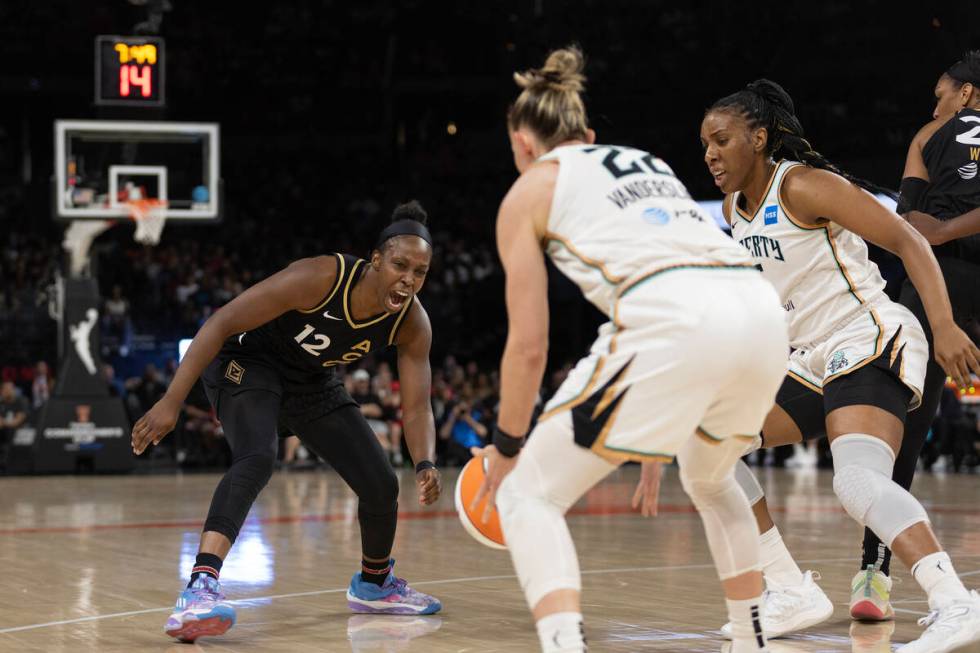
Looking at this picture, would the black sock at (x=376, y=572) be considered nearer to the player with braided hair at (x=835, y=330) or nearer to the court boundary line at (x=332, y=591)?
the court boundary line at (x=332, y=591)

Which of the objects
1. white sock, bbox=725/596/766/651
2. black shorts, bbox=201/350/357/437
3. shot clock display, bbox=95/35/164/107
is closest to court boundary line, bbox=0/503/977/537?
black shorts, bbox=201/350/357/437

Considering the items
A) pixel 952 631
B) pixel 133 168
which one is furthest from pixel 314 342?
pixel 133 168

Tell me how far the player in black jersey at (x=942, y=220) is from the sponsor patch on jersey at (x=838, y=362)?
625mm

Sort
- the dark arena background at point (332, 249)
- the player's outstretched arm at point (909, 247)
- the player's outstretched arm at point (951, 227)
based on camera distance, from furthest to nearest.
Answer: the dark arena background at point (332, 249) → the player's outstretched arm at point (951, 227) → the player's outstretched arm at point (909, 247)

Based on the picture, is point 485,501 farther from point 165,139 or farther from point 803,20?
point 803,20

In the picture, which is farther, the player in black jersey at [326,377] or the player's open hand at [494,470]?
the player in black jersey at [326,377]

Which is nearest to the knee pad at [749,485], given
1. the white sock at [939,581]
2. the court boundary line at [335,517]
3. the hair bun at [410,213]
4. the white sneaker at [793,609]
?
the white sneaker at [793,609]

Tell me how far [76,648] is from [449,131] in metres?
25.2

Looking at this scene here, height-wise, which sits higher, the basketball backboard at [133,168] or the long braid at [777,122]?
the basketball backboard at [133,168]

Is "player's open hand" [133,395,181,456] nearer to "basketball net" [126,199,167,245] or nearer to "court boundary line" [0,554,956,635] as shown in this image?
"court boundary line" [0,554,956,635]

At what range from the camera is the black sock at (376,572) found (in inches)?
210

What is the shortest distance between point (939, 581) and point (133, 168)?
11919 millimetres

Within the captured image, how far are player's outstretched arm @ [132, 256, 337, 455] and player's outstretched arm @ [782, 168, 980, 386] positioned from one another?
193 cm

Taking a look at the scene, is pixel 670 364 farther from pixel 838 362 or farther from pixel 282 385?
pixel 282 385
